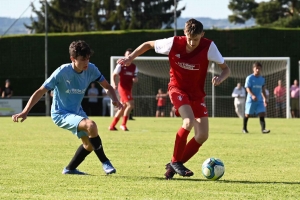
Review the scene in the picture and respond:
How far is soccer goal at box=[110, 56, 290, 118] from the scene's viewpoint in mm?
30094

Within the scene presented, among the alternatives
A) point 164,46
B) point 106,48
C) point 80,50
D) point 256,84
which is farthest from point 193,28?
point 106,48

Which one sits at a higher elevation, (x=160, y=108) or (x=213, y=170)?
(x=160, y=108)

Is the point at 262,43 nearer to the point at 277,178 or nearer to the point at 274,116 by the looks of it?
the point at 274,116

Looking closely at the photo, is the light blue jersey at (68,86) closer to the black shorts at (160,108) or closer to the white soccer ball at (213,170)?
the white soccer ball at (213,170)

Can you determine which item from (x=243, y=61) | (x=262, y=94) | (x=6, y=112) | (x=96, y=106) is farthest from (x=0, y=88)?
(x=262, y=94)

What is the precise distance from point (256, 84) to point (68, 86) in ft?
33.1

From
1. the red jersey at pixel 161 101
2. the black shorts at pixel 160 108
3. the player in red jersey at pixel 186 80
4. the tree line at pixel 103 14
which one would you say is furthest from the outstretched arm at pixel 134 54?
the tree line at pixel 103 14

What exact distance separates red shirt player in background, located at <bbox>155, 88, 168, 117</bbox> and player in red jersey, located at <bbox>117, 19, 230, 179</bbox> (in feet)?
69.3

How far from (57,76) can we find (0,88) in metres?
23.2

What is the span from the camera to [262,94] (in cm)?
1805

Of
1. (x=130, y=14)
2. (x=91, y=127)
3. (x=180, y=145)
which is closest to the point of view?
(x=91, y=127)

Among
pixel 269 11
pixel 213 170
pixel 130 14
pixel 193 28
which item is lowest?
pixel 213 170

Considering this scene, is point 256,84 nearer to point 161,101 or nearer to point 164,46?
point 164,46

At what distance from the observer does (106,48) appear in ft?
108
